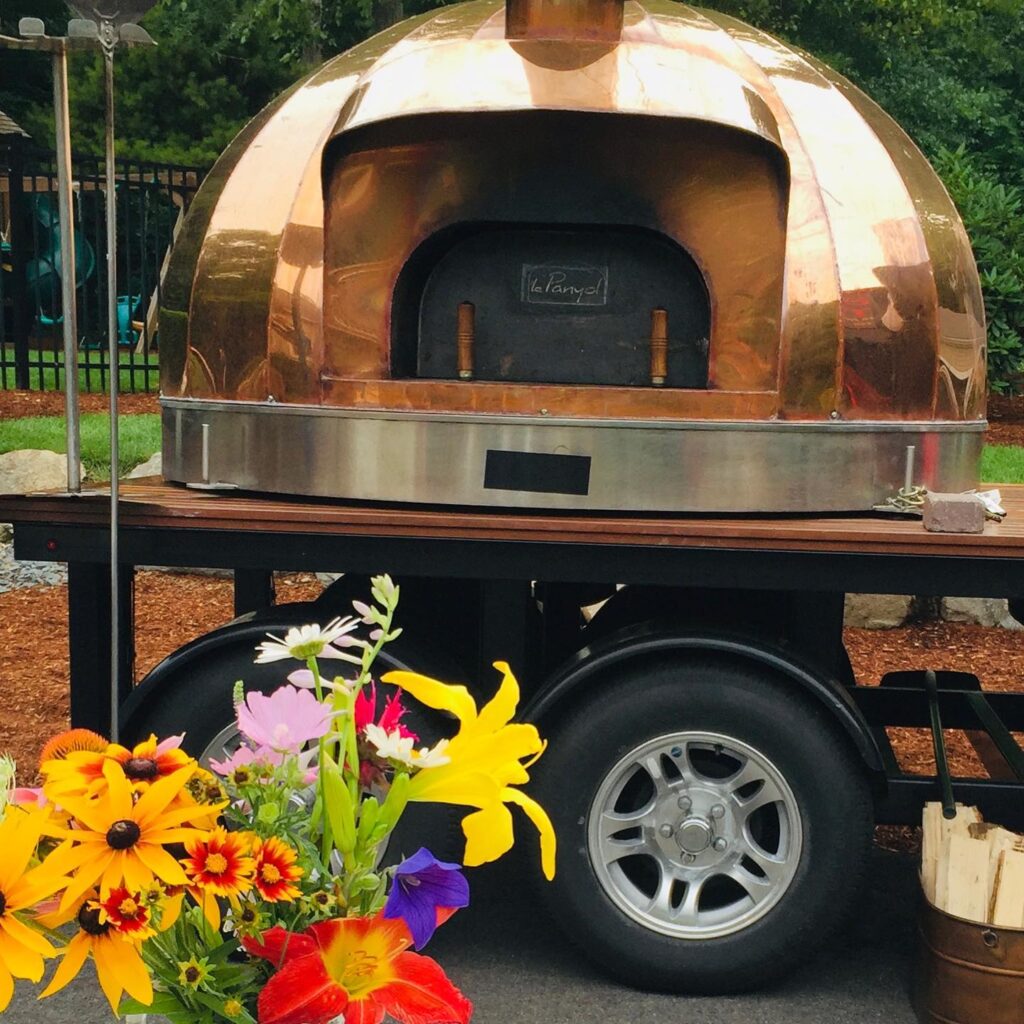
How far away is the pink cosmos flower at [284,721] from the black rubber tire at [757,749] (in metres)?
2.52

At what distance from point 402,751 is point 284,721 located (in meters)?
0.13

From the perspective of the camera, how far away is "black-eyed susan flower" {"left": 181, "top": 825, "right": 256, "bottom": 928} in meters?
1.20

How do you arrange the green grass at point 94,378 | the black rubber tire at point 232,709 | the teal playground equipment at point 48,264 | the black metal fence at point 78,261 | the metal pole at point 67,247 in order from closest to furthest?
the metal pole at point 67,247
the black rubber tire at point 232,709
the black metal fence at point 78,261
the teal playground equipment at point 48,264
the green grass at point 94,378

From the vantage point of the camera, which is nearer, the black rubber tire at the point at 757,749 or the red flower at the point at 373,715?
the red flower at the point at 373,715

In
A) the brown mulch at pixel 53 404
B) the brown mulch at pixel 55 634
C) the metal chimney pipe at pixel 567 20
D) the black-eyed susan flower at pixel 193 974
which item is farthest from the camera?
the brown mulch at pixel 53 404

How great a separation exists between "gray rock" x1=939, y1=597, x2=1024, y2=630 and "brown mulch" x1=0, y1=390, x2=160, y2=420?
752cm

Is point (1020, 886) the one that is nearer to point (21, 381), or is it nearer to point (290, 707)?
point (290, 707)

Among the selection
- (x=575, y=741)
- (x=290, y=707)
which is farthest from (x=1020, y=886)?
(x=290, y=707)

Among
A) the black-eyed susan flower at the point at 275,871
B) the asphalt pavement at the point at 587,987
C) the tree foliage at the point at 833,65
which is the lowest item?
the asphalt pavement at the point at 587,987

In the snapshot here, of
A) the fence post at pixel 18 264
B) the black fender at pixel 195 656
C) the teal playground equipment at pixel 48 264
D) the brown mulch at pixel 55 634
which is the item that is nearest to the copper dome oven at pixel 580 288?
the black fender at pixel 195 656

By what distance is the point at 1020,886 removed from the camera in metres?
3.43

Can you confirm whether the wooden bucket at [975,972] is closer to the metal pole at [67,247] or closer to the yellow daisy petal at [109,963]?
the metal pole at [67,247]

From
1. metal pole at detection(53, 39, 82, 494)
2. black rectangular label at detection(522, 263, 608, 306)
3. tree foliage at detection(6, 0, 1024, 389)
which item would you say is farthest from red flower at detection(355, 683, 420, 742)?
tree foliage at detection(6, 0, 1024, 389)

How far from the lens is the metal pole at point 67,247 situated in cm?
284
